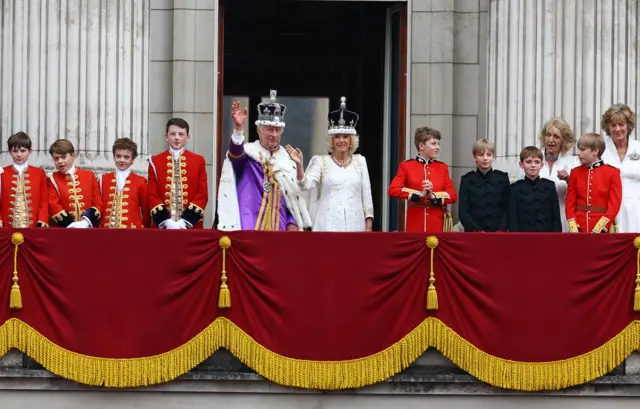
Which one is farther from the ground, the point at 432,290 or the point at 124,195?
the point at 124,195

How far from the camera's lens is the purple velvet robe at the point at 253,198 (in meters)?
16.7

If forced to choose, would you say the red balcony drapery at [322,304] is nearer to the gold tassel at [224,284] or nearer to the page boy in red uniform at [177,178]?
the gold tassel at [224,284]

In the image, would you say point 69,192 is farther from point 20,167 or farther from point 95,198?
point 20,167

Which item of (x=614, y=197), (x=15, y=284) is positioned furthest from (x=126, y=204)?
(x=614, y=197)

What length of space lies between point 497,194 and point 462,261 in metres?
1.49

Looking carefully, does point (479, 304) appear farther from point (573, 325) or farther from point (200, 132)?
point (200, 132)

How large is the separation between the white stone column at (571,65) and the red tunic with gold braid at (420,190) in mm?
2294

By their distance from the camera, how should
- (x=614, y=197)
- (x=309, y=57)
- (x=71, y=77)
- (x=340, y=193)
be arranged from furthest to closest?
(x=309, y=57)
(x=71, y=77)
(x=340, y=193)
(x=614, y=197)

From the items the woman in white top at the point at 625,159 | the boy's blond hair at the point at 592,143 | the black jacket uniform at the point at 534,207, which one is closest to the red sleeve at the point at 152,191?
the black jacket uniform at the point at 534,207

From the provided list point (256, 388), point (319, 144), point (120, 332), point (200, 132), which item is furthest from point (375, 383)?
point (319, 144)

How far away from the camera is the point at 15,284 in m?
15.0

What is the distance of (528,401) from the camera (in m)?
15.1

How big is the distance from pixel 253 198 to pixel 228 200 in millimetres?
275

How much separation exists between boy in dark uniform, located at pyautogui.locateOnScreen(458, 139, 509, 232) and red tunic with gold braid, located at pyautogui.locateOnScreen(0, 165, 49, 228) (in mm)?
3987
